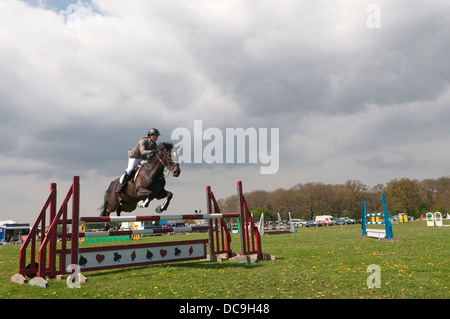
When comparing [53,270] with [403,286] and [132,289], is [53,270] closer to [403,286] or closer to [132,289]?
[132,289]

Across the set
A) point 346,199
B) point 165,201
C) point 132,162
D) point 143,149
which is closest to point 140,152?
point 143,149

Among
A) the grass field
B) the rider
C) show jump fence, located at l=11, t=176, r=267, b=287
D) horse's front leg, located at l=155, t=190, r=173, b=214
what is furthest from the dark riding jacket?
the grass field

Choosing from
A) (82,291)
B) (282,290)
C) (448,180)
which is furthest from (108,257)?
(448,180)

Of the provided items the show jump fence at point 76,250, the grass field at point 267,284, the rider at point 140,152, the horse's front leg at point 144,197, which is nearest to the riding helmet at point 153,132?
the rider at point 140,152

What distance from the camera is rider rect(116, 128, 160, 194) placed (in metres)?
7.88

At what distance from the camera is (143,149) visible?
25.6 ft

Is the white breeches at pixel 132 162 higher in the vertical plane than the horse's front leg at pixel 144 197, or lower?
higher

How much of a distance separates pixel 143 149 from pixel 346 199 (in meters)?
71.9

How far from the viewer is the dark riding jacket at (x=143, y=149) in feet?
25.3

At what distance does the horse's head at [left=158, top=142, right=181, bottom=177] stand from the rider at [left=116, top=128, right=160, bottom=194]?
0.68ft

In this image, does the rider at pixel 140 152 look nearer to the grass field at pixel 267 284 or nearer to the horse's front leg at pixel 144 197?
the horse's front leg at pixel 144 197

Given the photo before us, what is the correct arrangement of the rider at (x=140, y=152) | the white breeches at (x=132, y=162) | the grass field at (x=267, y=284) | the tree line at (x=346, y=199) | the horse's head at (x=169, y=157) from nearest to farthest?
the grass field at (x=267, y=284)
the horse's head at (x=169, y=157)
the rider at (x=140, y=152)
the white breeches at (x=132, y=162)
the tree line at (x=346, y=199)

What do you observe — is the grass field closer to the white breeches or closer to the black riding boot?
the black riding boot

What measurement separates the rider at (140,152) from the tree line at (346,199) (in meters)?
59.6
